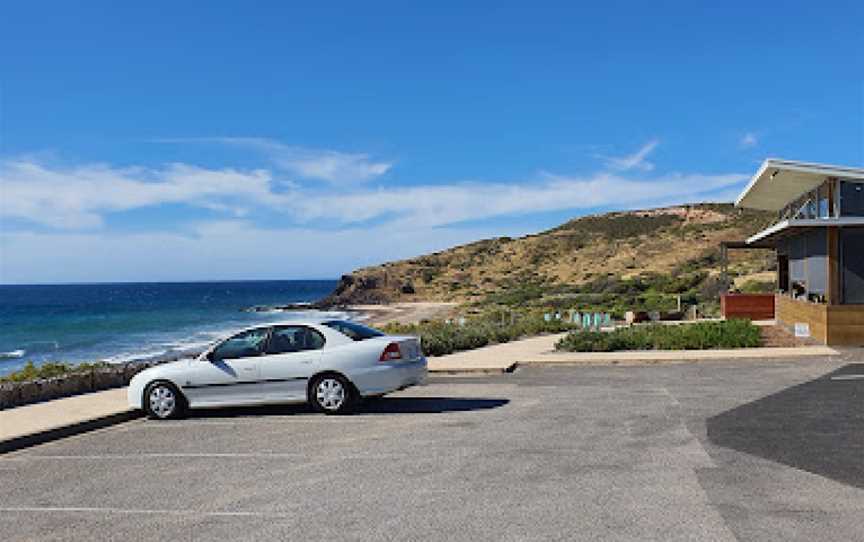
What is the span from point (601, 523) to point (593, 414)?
522 cm

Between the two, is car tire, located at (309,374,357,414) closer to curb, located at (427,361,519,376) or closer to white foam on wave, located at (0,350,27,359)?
curb, located at (427,361,519,376)

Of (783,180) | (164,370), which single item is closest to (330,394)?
(164,370)

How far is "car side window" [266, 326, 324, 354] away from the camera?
12.7m

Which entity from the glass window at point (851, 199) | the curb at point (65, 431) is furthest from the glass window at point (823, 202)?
the curb at point (65, 431)

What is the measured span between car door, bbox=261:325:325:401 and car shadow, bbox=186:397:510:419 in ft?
1.29

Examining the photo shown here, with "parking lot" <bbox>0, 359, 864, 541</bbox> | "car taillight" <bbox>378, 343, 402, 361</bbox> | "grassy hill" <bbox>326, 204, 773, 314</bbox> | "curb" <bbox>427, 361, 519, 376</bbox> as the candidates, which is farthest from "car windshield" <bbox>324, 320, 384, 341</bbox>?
"grassy hill" <bbox>326, 204, 773, 314</bbox>

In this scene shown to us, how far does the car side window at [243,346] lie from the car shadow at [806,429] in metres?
6.48

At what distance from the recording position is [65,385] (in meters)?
15.5

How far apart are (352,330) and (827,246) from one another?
12.9 meters

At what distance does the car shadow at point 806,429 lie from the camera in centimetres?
828

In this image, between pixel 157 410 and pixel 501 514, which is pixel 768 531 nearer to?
pixel 501 514

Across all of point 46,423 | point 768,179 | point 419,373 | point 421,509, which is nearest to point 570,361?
point 419,373

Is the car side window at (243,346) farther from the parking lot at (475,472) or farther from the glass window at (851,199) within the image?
the glass window at (851,199)

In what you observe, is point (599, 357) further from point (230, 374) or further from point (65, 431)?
point (65, 431)
